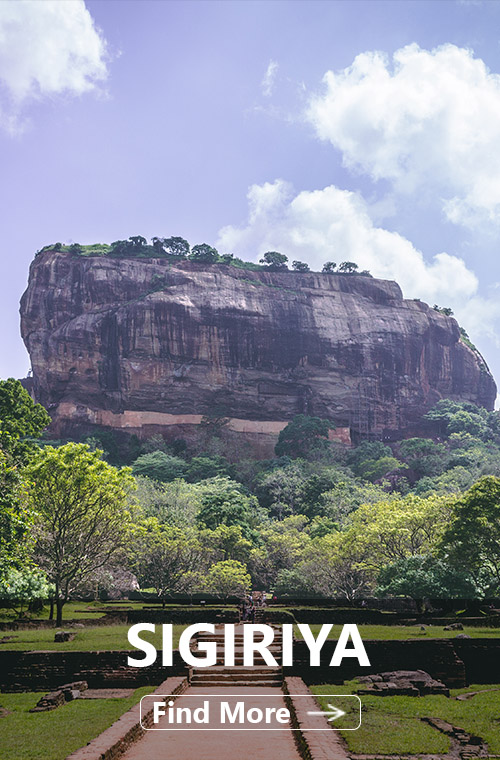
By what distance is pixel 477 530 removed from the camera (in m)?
24.0

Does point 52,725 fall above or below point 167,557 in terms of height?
below

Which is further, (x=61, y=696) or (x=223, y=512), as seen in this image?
(x=223, y=512)

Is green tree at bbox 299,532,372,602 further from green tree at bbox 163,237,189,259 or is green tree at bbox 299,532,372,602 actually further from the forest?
green tree at bbox 163,237,189,259

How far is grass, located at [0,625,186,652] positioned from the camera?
1497 cm

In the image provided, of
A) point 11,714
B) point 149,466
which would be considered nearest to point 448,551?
point 11,714

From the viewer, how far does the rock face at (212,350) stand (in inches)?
3066

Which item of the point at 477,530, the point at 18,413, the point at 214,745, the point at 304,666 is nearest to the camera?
the point at 214,745

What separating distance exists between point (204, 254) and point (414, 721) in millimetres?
81921

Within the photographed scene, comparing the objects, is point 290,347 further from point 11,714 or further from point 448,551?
point 11,714

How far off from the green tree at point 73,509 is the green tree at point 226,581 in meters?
8.56

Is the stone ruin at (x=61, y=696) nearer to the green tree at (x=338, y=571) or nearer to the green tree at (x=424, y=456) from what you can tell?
the green tree at (x=338, y=571)

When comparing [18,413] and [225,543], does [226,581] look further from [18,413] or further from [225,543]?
[18,413]

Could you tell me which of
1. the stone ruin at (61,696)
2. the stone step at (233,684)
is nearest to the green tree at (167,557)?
the stone step at (233,684)

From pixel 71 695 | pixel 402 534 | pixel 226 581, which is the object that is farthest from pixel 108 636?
pixel 402 534
